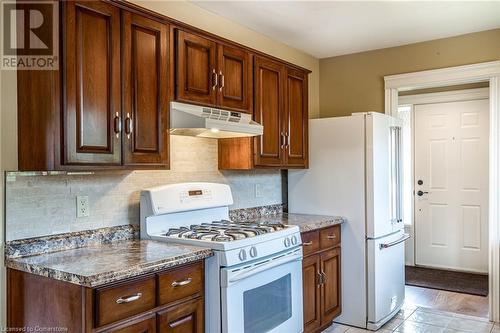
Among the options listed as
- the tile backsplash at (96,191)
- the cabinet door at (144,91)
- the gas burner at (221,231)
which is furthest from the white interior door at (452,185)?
the cabinet door at (144,91)

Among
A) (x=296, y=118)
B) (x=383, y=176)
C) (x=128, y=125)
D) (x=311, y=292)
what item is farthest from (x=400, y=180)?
(x=128, y=125)

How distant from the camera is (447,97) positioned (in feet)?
16.5

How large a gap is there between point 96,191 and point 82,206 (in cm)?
12

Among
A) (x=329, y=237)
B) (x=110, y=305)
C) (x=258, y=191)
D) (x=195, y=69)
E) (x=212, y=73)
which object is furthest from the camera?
(x=258, y=191)

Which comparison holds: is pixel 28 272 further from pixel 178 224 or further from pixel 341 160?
pixel 341 160

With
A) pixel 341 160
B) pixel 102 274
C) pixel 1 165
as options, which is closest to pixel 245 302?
pixel 102 274

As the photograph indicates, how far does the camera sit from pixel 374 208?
333cm

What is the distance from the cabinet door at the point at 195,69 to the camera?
244 cm

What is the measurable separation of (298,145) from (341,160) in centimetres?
38

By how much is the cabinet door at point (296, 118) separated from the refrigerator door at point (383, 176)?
0.54 meters

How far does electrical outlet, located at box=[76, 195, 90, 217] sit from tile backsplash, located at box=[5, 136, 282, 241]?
0.02 metres

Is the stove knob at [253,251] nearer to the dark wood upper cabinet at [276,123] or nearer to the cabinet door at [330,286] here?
the dark wood upper cabinet at [276,123]

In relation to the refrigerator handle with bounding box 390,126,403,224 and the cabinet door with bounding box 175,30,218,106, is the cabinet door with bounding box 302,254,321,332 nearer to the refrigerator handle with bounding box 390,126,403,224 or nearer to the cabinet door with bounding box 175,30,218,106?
the refrigerator handle with bounding box 390,126,403,224

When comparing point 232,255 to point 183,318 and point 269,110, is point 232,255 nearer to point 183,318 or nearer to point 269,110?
point 183,318
